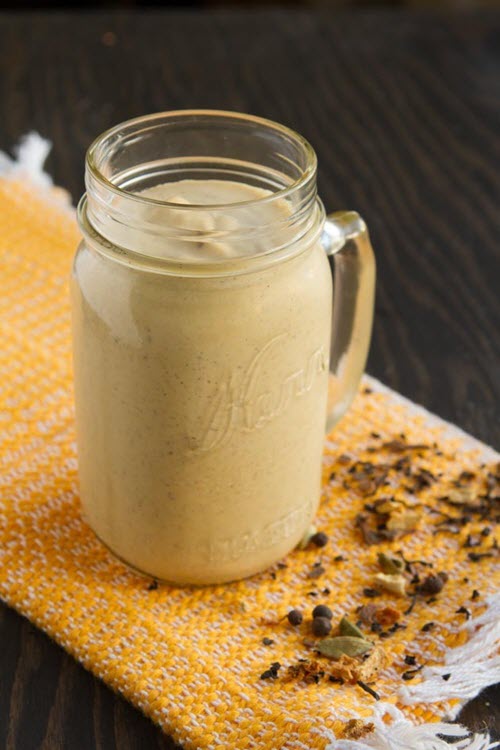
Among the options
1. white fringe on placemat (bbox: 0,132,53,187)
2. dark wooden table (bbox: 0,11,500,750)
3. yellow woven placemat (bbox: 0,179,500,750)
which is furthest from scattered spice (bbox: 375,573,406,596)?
white fringe on placemat (bbox: 0,132,53,187)

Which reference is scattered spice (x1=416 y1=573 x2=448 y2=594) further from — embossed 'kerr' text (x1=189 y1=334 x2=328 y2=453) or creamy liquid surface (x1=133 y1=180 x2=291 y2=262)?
creamy liquid surface (x1=133 y1=180 x2=291 y2=262)

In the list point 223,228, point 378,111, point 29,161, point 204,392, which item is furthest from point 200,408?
point 378,111

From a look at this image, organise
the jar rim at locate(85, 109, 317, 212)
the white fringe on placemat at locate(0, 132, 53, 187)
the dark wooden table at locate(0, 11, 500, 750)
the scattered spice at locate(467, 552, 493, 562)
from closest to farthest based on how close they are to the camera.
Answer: the jar rim at locate(85, 109, 317, 212) < the scattered spice at locate(467, 552, 493, 562) < the dark wooden table at locate(0, 11, 500, 750) < the white fringe on placemat at locate(0, 132, 53, 187)

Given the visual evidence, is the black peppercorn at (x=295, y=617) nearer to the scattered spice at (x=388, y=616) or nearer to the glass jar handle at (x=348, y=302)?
the scattered spice at (x=388, y=616)

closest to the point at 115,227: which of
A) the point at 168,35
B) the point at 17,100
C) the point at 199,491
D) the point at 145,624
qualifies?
the point at 199,491

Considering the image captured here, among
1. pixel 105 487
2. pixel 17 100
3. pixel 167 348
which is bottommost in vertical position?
pixel 17 100

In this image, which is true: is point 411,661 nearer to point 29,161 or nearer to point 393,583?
point 393,583

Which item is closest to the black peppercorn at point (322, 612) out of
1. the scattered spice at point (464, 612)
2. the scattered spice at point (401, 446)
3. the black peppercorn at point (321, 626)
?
the black peppercorn at point (321, 626)

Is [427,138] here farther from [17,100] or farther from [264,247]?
[264,247]
